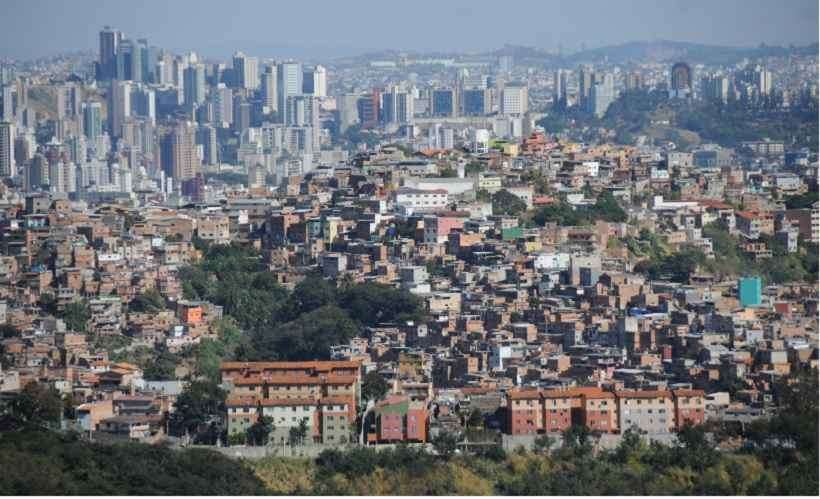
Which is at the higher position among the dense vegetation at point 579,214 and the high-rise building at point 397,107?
the high-rise building at point 397,107

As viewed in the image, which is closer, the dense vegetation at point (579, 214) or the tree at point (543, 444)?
the tree at point (543, 444)

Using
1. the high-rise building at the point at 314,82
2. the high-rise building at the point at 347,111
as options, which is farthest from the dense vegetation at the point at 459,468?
the high-rise building at the point at 314,82

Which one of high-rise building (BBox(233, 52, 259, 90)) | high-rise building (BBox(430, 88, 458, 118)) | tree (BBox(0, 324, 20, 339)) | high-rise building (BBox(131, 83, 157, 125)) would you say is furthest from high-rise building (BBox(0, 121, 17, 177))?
tree (BBox(0, 324, 20, 339))

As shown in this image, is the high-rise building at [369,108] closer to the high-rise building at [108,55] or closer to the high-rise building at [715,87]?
the high-rise building at [108,55]

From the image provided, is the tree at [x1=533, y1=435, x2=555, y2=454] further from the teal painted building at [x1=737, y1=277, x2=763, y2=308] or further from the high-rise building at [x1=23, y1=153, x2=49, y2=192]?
the high-rise building at [x1=23, y1=153, x2=49, y2=192]

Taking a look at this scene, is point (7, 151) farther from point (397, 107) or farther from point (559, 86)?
point (559, 86)

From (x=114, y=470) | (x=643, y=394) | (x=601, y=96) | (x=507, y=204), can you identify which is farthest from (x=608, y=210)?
A: (x=601, y=96)
